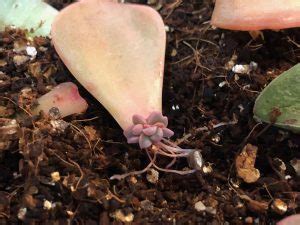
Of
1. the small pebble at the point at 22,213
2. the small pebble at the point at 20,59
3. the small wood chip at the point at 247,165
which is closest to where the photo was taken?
the small pebble at the point at 22,213

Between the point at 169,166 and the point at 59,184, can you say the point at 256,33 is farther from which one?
the point at 59,184

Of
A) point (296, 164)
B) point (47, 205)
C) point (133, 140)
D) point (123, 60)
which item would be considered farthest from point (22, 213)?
point (296, 164)

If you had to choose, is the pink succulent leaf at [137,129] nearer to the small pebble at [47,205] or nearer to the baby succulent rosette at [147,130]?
the baby succulent rosette at [147,130]

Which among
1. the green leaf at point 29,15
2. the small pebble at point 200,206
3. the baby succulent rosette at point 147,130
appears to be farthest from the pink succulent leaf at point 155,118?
the green leaf at point 29,15

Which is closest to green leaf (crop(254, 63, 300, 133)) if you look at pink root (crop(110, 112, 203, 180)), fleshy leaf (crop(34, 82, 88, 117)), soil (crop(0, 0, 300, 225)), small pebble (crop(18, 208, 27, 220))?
soil (crop(0, 0, 300, 225))

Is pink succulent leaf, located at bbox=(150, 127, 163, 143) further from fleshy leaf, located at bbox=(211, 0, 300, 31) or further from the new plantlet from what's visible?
fleshy leaf, located at bbox=(211, 0, 300, 31)

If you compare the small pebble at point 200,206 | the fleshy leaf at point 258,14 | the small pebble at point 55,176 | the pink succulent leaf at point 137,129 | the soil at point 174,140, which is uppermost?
the fleshy leaf at point 258,14

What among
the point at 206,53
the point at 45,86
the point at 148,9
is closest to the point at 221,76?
the point at 206,53
